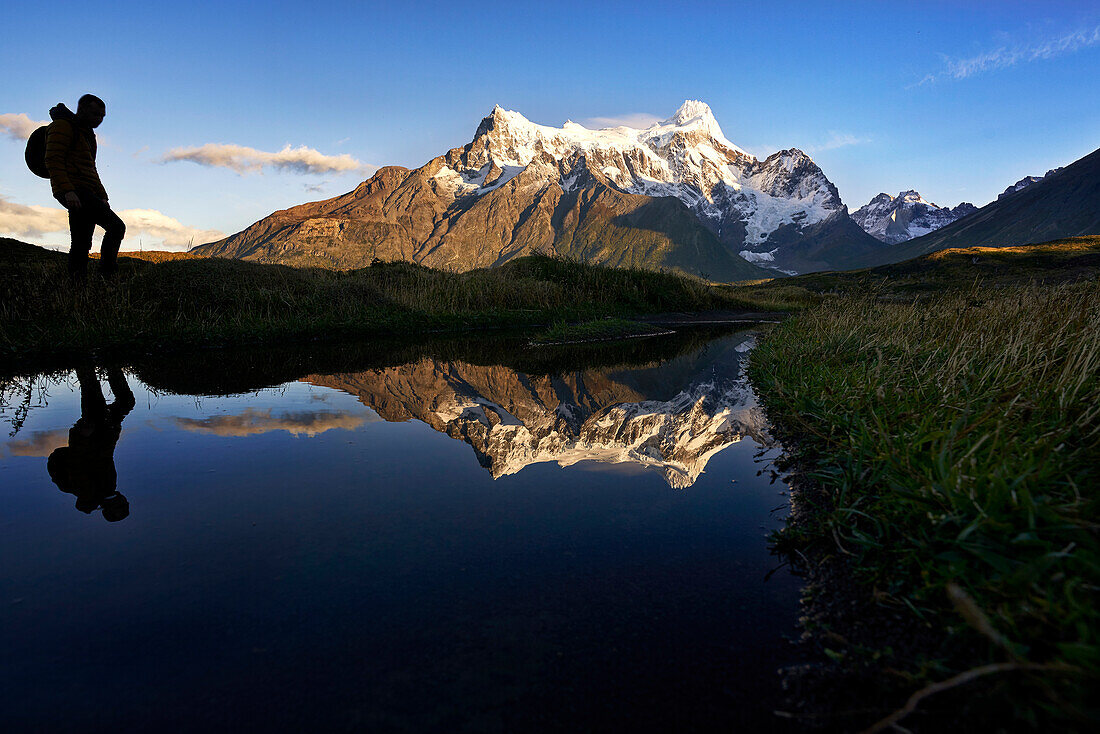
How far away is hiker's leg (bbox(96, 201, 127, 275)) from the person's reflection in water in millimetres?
5666

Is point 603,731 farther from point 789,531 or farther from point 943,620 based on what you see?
point 789,531

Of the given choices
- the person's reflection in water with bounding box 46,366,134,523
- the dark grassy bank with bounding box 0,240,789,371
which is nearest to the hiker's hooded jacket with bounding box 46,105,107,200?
the dark grassy bank with bounding box 0,240,789,371

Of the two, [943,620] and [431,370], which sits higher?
[431,370]

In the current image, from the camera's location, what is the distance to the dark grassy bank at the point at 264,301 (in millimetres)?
10914

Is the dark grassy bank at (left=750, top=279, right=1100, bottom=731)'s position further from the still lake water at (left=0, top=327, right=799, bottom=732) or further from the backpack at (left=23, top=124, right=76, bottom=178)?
the backpack at (left=23, top=124, right=76, bottom=178)

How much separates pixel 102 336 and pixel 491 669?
39.5 ft

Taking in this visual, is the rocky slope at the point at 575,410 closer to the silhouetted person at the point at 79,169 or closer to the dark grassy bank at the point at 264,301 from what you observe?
the dark grassy bank at the point at 264,301

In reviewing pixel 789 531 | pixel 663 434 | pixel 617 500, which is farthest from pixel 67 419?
pixel 789 531

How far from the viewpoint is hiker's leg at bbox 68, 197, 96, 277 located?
10.5 m

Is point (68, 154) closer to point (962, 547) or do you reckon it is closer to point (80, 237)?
point (80, 237)

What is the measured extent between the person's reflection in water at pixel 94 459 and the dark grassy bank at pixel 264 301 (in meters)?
4.74

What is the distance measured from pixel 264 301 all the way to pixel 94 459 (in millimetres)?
11087

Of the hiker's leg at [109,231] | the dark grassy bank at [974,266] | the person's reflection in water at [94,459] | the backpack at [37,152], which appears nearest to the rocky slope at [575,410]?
the person's reflection in water at [94,459]

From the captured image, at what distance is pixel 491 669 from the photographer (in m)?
2.15
